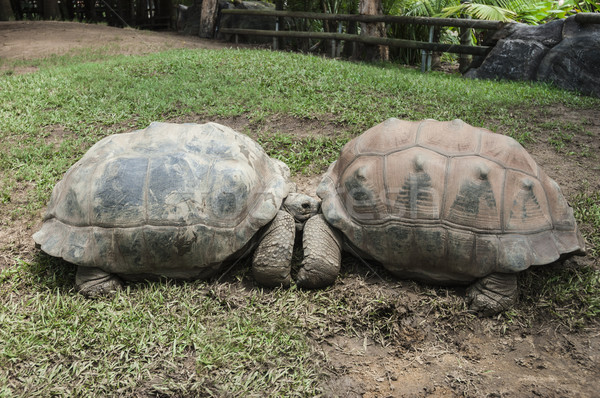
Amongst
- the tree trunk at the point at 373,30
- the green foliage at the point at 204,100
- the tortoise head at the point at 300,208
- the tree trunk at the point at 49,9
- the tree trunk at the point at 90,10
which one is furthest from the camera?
the tree trunk at the point at 90,10

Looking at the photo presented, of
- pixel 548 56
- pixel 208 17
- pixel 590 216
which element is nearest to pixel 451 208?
pixel 590 216

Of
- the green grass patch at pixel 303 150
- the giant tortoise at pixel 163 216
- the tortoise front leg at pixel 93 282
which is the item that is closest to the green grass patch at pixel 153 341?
the tortoise front leg at pixel 93 282

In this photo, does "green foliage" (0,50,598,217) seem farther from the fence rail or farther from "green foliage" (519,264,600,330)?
"green foliage" (519,264,600,330)

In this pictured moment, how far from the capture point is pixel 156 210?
9.53 feet

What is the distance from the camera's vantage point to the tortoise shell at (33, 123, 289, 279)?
2906 mm

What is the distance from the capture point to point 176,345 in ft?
8.64

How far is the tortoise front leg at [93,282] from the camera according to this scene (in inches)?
118

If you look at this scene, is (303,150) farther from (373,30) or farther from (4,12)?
(4,12)

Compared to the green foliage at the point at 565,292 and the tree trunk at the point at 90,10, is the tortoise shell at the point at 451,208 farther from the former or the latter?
the tree trunk at the point at 90,10

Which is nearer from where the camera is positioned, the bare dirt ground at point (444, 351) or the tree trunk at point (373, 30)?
the bare dirt ground at point (444, 351)

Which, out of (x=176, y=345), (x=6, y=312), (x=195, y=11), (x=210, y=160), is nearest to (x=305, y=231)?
(x=210, y=160)

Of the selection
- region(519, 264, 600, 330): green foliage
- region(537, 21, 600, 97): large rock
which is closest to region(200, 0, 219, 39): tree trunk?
region(537, 21, 600, 97): large rock

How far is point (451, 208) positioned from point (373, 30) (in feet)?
28.0

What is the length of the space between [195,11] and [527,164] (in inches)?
577
